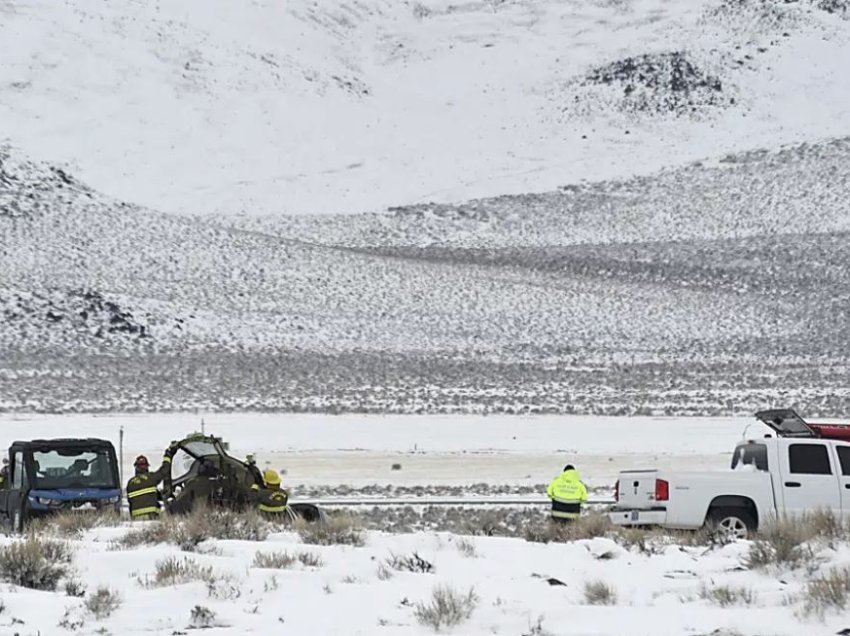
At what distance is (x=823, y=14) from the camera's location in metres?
110

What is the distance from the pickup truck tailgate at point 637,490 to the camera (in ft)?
48.8

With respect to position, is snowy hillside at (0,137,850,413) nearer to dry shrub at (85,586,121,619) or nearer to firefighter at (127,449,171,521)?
firefighter at (127,449,171,521)

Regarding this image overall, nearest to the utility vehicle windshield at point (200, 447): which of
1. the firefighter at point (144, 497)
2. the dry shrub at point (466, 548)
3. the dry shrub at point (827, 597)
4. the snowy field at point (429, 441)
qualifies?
the firefighter at point (144, 497)

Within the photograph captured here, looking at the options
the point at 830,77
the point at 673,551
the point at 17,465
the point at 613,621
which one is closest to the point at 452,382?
the point at 17,465

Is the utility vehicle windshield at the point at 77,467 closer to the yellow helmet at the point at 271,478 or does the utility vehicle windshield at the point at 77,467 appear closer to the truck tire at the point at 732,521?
the yellow helmet at the point at 271,478

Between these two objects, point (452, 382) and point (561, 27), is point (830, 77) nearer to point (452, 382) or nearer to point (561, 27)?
point (561, 27)

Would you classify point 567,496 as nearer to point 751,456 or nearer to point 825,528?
point 751,456

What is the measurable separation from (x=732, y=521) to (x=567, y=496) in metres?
1.72

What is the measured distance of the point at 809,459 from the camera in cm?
1498

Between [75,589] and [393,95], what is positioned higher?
[393,95]

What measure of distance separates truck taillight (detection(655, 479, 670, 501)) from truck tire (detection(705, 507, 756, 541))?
47 centimetres

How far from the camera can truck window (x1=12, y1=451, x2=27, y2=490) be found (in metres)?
15.8

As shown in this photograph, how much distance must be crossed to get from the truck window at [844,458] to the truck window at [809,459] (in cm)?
14

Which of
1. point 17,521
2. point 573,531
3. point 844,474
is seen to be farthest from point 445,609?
point 17,521
